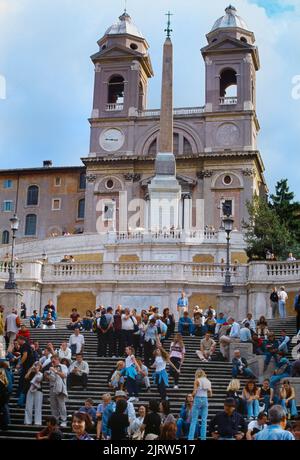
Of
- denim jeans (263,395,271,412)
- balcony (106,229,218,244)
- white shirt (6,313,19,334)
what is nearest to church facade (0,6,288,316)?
balcony (106,229,218,244)

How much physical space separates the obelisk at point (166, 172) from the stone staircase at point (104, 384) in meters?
31.0

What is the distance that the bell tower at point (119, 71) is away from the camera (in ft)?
250

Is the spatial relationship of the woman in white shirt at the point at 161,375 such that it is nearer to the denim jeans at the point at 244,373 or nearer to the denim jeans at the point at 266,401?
the denim jeans at the point at 244,373

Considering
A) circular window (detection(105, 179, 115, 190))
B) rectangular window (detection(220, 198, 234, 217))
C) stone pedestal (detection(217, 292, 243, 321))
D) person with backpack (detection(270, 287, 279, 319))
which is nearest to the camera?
stone pedestal (detection(217, 292, 243, 321))

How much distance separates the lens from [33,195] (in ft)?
263

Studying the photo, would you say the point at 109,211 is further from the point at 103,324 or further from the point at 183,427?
the point at 183,427

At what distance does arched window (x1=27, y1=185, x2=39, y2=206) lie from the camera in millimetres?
79875

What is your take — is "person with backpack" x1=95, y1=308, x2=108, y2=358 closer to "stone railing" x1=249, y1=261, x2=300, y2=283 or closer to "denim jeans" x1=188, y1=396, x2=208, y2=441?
"denim jeans" x1=188, y1=396, x2=208, y2=441

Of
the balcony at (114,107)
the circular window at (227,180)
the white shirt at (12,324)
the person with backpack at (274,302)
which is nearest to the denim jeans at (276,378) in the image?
the white shirt at (12,324)

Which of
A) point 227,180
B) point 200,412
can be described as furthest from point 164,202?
point 200,412

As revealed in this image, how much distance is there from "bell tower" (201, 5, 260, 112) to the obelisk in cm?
752

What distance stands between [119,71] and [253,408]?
63.7m
